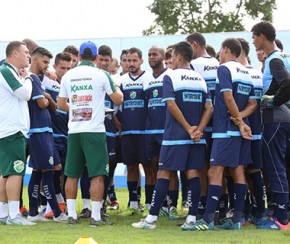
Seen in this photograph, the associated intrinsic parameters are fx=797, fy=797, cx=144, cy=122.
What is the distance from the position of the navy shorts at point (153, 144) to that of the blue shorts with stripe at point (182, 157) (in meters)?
1.51

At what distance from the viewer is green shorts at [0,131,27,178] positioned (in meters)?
9.94

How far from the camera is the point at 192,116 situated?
958 cm

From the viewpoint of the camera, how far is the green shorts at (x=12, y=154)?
9.94 meters

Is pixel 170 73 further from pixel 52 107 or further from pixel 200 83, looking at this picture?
pixel 52 107

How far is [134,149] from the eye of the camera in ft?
37.8

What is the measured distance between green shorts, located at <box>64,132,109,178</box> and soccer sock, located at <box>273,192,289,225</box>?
6.98ft

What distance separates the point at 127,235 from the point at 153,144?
8.00ft

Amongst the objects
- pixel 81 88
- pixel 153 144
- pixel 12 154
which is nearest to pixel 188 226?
pixel 153 144

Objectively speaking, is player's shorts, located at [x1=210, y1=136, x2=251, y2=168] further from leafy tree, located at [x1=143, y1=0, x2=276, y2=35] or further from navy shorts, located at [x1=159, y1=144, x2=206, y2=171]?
leafy tree, located at [x1=143, y1=0, x2=276, y2=35]

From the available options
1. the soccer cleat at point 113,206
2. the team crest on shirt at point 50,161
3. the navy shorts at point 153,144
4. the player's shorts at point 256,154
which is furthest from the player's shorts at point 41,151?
the player's shorts at point 256,154

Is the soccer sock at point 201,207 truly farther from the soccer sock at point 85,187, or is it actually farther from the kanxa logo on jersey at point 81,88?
the kanxa logo on jersey at point 81,88

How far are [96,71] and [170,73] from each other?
99 cm

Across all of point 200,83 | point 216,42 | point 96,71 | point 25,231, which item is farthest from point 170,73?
point 216,42

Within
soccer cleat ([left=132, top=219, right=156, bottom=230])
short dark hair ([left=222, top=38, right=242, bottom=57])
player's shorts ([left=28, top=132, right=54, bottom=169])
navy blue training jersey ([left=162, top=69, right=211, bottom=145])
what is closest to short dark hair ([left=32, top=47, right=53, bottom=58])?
player's shorts ([left=28, top=132, right=54, bottom=169])
